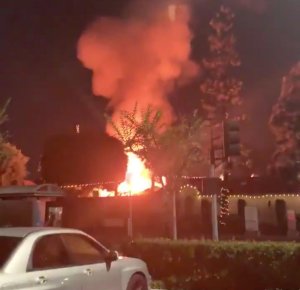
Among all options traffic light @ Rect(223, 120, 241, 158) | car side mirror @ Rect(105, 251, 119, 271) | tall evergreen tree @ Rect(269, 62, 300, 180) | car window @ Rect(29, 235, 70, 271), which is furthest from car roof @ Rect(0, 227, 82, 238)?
tall evergreen tree @ Rect(269, 62, 300, 180)

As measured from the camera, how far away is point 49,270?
6.27 metres

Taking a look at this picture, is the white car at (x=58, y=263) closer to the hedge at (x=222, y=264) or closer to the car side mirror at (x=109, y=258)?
the car side mirror at (x=109, y=258)

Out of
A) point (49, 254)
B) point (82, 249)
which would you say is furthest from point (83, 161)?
point (49, 254)

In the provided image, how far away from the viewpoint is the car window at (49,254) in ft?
20.6

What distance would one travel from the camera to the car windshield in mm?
5973

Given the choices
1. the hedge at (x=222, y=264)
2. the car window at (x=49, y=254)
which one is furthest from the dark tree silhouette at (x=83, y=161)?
the car window at (x=49, y=254)

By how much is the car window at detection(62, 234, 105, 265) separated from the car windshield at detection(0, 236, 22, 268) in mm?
781

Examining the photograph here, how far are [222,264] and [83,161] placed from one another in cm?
4230

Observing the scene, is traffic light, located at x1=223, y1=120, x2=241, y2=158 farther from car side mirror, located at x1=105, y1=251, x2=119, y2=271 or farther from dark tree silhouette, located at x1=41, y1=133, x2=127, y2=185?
dark tree silhouette, located at x1=41, y1=133, x2=127, y2=185

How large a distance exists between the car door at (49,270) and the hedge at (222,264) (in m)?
4.46

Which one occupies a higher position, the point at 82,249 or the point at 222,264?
the point at 82,249

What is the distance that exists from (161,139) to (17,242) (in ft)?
86.7

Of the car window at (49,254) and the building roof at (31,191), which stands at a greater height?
the building roof at (31,191)

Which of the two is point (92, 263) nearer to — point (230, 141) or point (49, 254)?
point (49, 254)
